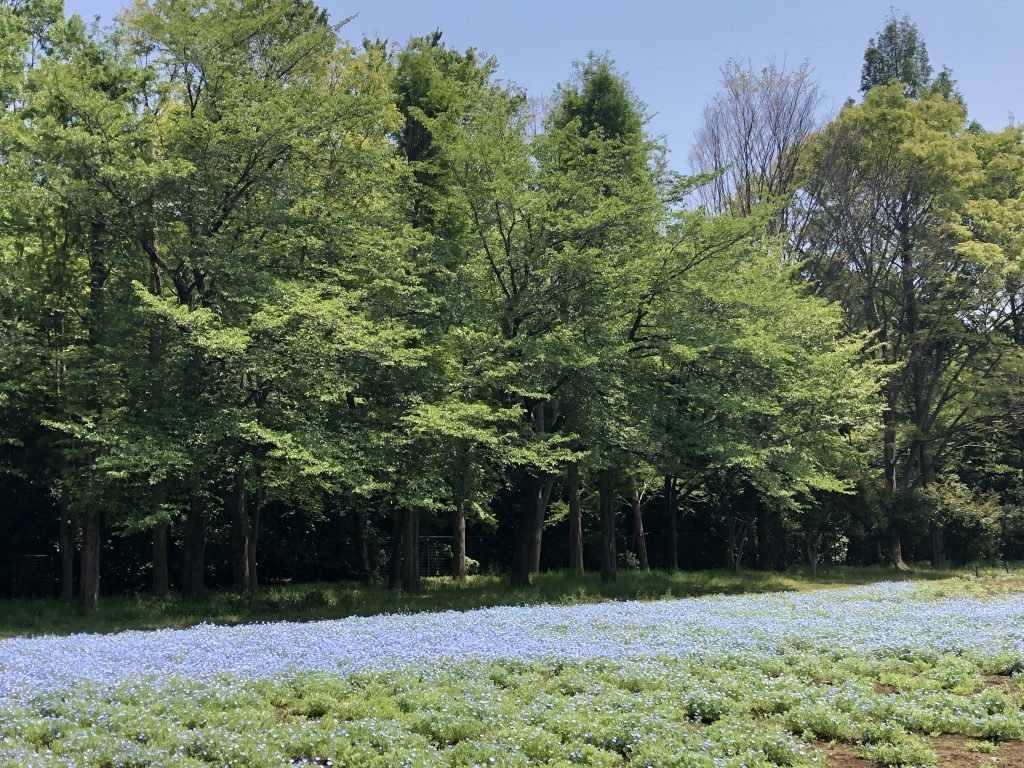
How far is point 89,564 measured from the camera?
16922 mm

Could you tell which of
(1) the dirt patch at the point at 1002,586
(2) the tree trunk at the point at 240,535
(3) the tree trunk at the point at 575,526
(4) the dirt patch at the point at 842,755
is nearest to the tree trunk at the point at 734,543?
(3) the tree trunk at the point at 575,526

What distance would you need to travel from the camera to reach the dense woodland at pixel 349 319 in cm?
1619

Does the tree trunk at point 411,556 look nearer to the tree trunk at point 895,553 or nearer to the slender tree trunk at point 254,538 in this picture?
the slender tree trunk at point 254,538

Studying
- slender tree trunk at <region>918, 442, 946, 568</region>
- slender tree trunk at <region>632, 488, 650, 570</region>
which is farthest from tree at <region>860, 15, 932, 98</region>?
slender tree trunk at <region>632, 488, 650, 570</region>

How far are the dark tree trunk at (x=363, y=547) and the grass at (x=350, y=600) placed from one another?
2.72ft

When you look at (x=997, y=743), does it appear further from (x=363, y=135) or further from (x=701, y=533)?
(x=701, y=533)

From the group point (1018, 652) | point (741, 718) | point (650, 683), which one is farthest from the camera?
point (1018, 652)

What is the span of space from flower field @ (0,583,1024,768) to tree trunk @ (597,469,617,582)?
36.5 feet

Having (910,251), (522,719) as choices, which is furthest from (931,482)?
(522,719)

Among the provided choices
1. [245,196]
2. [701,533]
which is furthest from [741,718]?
[701,533]

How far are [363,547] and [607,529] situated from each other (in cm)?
767

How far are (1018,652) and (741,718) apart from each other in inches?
163

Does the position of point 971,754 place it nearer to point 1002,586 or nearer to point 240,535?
point 1002,586

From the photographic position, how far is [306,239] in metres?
17.8
